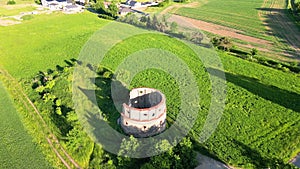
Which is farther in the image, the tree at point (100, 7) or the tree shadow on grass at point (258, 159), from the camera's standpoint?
the tree at point (100, 7)

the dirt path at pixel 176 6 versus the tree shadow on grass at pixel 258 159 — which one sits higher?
the dirt path at pixel 176 6

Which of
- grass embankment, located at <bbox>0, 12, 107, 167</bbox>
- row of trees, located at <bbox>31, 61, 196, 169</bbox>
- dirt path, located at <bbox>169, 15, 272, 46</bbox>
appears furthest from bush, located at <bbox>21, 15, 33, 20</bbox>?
row of trees, located at <bbox>31, 61, 196, 169</bbox>

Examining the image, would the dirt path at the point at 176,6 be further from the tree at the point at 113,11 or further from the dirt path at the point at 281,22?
the dirt path at the point at 281,22

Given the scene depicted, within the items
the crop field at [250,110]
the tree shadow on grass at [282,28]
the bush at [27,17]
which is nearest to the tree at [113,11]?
the bush at [27,17]

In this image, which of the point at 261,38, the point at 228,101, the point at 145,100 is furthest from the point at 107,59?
the point at 261,38

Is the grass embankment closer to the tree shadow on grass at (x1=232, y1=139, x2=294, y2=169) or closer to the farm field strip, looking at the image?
the tree shadow on grass at (x1=232, y1=139, x2=294, y2=169)

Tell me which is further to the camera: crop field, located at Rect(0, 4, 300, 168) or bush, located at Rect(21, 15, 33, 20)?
bush, located at Rect(21, 15, 33, 20)
